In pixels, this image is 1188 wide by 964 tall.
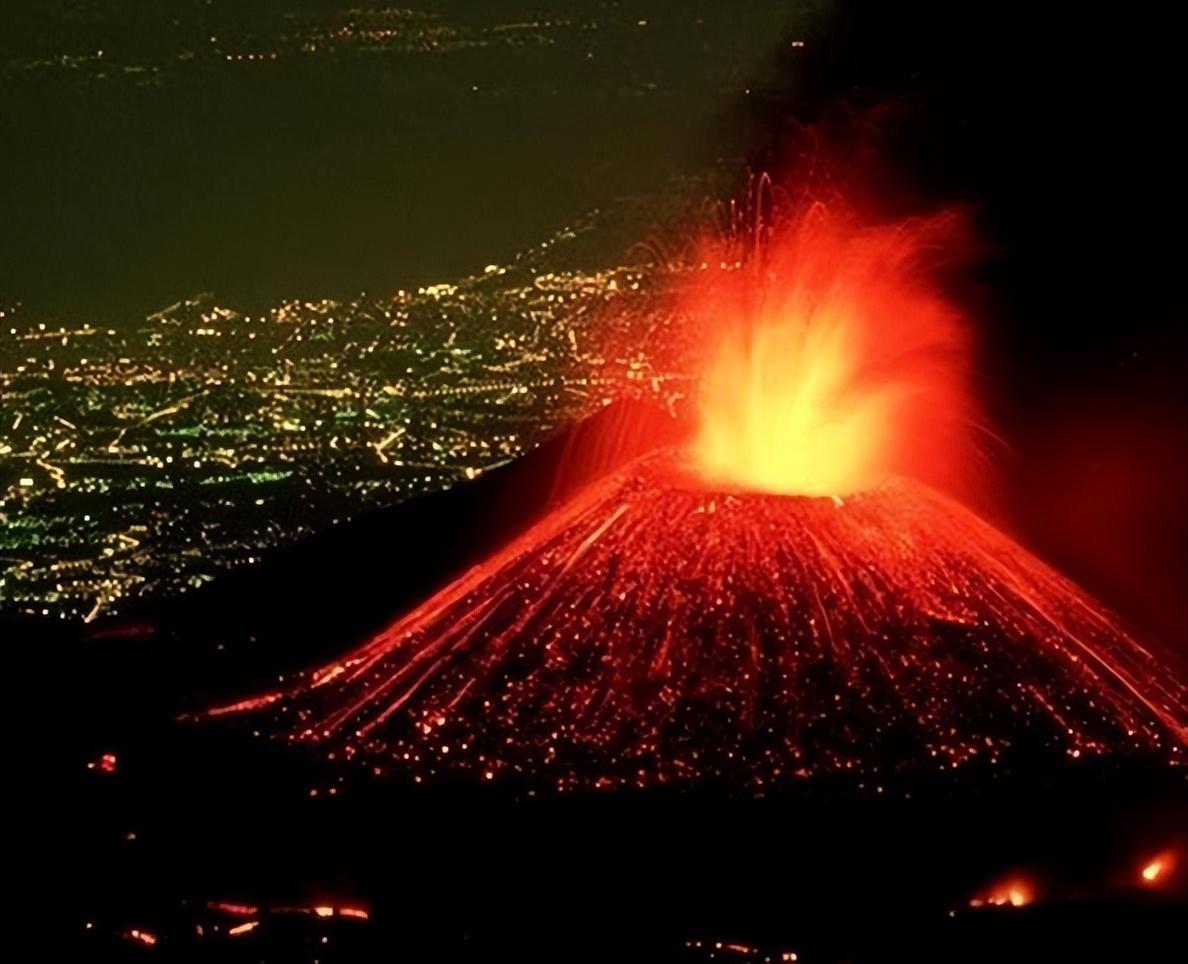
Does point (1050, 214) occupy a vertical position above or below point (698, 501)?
above

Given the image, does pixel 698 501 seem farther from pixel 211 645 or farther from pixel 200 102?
pixel 200 102

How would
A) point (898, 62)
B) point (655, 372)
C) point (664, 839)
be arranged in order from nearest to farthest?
point (664, 839), point (898, 62), point (655, 372)

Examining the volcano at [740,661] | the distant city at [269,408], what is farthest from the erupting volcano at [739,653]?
the distant city at [269,408]

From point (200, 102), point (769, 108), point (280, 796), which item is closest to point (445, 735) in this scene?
point (280, 796)

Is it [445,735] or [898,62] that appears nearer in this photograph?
[445,735]

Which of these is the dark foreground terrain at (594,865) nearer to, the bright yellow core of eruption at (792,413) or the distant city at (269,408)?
the bright yellow core of eruption at (792,413)

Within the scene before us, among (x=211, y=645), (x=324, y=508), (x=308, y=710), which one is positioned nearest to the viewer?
(x=308, y=710)

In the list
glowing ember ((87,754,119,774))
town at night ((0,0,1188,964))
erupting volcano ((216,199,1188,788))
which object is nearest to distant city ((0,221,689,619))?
town at night ((0,0,1188,964))

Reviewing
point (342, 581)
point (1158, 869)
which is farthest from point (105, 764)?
point (1158, 869)
